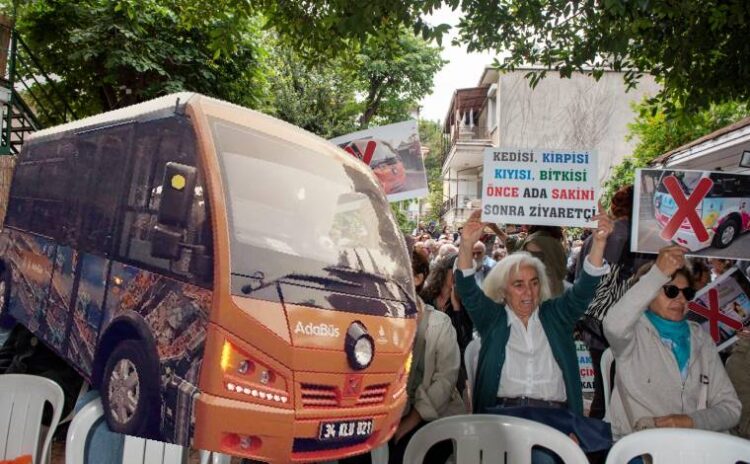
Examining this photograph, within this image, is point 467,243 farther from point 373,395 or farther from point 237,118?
point 237,118

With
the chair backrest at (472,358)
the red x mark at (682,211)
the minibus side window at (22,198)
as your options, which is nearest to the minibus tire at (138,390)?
the minibus side window at (22,198)

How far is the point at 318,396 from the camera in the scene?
2.43m

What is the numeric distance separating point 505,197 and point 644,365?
46.3 inches

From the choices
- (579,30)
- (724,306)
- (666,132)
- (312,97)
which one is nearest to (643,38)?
(579,30)

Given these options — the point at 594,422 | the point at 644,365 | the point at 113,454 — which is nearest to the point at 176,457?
the point at 113,454

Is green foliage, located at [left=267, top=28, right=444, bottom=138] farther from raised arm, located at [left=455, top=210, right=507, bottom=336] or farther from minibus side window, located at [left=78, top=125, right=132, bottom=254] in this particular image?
raised arm, located at [left=455, top=210, right=507, bottom=336]

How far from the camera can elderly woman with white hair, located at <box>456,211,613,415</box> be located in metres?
3.24

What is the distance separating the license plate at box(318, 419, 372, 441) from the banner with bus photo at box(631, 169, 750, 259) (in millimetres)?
2039

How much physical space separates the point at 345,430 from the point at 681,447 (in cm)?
143

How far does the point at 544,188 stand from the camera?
3.61 m

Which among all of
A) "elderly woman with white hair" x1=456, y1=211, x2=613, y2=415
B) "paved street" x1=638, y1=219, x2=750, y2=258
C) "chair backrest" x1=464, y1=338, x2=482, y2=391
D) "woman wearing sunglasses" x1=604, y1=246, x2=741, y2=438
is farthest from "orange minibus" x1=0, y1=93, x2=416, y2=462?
"paved street" x1=638, y1=219, x2=750, y2=258

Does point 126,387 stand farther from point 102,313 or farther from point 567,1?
point 567,1

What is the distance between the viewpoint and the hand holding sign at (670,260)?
313cm

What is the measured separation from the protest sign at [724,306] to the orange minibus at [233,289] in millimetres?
2799
